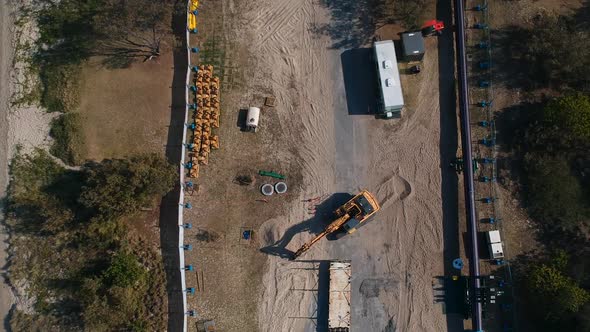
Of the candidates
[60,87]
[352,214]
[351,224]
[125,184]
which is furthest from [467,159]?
[60,87]

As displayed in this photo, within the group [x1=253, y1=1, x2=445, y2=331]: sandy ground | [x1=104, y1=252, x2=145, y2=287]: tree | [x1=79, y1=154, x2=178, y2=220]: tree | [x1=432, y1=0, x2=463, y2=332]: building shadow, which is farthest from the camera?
[x1=432, y1=0, x2=463, y2=332]: building shadow

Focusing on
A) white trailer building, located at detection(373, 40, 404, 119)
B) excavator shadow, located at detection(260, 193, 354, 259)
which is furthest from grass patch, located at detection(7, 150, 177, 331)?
white trailer building, located at detection(373, 40, 404, 119)

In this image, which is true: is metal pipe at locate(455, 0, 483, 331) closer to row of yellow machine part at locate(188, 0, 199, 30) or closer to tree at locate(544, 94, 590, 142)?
tree at locate(544, 94, 590, 142)

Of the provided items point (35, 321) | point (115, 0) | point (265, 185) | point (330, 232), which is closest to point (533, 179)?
point (330, 232)

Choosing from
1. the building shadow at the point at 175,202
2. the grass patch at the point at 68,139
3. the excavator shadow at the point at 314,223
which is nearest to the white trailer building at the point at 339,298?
the excavator shadow at the point at 314,223

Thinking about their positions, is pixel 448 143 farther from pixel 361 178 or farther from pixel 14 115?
pixel 14 115
